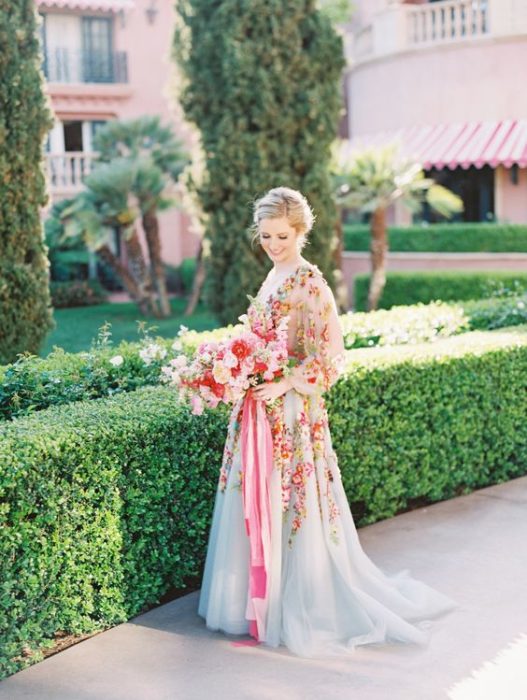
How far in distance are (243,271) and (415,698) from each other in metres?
10.5

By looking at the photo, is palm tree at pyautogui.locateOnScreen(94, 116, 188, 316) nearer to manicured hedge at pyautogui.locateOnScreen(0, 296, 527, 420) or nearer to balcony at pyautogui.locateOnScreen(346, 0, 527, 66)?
balcony at pyautogui.locateOnScreen(346, 0, 527, 66)

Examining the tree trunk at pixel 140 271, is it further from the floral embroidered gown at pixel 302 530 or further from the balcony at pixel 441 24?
the floral embroidered gown at pixel 302 530

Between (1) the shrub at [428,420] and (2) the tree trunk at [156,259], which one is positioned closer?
(1) the shrub at [428,420]

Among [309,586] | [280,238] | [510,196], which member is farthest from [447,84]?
[309,586]

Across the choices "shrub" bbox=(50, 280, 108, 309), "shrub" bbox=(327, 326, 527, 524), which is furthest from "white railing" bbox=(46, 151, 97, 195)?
"shrub" bbox=(327, 326, 527, 524)

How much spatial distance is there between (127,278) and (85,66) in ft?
34.8

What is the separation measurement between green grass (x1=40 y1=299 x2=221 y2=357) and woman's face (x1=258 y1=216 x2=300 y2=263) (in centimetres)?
1165

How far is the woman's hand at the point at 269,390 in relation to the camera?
488 centimetres

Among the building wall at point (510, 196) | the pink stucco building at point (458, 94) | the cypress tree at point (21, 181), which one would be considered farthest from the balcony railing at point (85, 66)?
the cypress tree at point (21, 181)

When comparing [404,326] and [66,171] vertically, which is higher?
[66,171]

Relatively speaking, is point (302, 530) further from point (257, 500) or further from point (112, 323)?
point (112, 323)

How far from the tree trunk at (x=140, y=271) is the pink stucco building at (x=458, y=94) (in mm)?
5684

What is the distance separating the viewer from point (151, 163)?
19844 millimetres

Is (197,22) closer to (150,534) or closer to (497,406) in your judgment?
(497,406)
